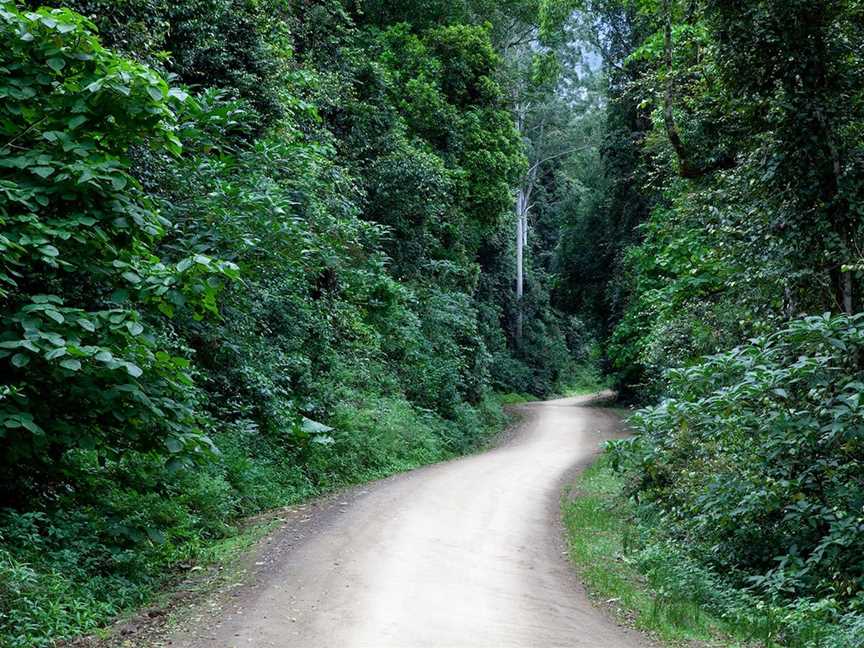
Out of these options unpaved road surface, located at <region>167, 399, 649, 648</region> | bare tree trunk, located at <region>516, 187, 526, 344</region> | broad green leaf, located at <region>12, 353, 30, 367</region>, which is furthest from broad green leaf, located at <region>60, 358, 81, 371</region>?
bare tree trunk, located at <region>516, 187, 526, 344</region>

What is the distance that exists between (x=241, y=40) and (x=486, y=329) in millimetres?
21369

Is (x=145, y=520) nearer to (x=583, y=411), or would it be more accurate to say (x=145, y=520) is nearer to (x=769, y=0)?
(x=769, y=0)

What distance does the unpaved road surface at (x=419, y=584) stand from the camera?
249 inches

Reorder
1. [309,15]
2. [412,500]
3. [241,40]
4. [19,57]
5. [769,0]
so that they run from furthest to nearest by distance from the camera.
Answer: [309,15]
[241,40]
[412,500]
[769,0]
[19,57]

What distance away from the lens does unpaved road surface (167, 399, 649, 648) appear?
634cm

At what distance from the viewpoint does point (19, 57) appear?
22.0ft

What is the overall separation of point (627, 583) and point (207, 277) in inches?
216

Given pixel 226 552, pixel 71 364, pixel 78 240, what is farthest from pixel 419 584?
pixel 78 240

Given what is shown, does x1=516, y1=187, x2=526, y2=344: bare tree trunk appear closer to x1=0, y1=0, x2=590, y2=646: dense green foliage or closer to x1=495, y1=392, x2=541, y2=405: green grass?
x1=495, y1=392, x2=541, y2=405: green grass

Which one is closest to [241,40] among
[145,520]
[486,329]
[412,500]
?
[412,500]

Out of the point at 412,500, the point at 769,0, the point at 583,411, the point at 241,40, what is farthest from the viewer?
the point at 583,411

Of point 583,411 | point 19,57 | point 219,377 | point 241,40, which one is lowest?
point 583,411

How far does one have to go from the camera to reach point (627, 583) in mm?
8328

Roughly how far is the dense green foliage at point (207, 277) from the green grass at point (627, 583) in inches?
173
